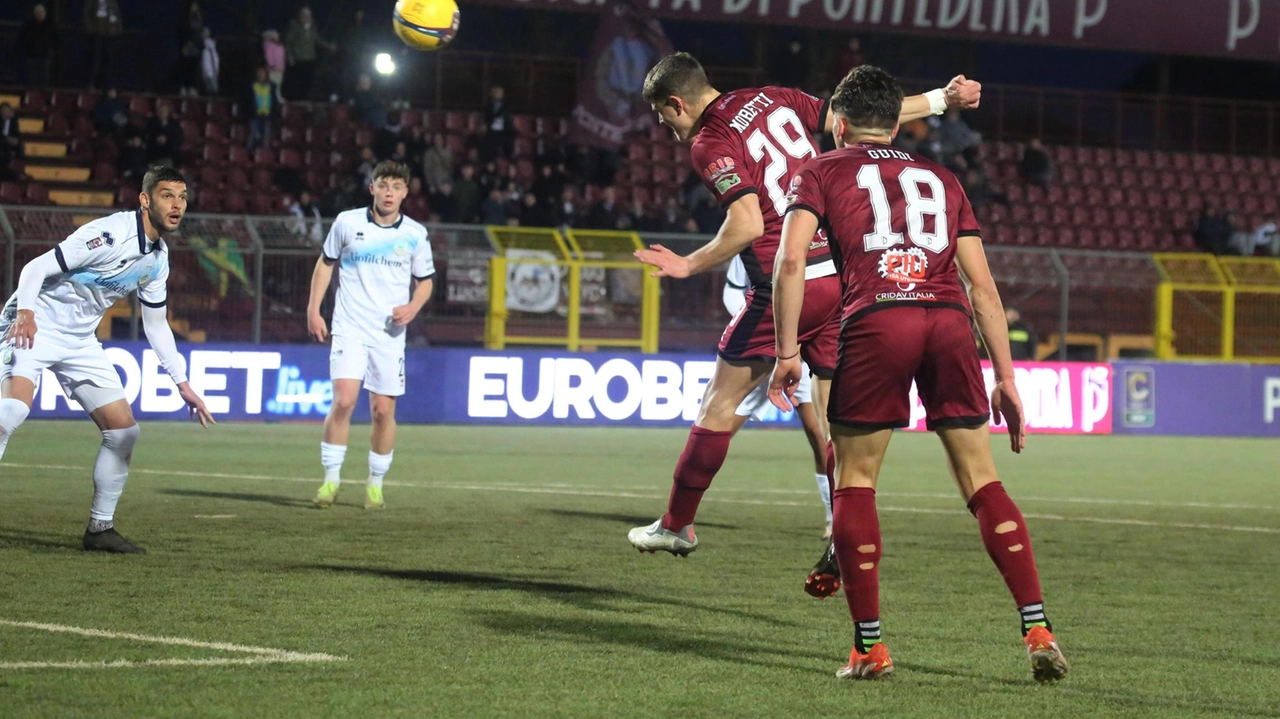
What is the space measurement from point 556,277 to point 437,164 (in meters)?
4.02

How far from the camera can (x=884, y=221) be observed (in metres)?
5.51

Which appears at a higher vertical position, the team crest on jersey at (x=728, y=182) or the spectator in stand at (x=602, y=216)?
the spectator in stand at (x=602, y=216)

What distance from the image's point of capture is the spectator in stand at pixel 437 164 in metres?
25.1

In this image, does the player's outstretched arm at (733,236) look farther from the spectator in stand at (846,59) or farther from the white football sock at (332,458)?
the spectator in stand at (846,59)

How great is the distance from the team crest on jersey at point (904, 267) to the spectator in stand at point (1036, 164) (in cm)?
2616

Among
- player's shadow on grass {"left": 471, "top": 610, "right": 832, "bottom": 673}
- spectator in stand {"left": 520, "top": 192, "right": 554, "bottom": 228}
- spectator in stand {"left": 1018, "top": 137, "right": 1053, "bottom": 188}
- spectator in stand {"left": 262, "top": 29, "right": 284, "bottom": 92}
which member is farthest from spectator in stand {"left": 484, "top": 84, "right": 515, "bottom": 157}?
player's shadow on grass {"left": 471, "top": 610, "right": 832, "bottom": 673}

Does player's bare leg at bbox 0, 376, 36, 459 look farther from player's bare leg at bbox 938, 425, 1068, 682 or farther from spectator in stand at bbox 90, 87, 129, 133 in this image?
spectator in stand at bbox 90, 87, 129, 133

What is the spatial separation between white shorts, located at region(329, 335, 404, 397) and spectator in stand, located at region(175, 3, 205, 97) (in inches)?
611

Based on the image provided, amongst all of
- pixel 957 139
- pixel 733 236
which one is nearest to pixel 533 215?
pixel 957 139

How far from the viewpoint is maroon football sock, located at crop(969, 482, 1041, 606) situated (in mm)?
5402

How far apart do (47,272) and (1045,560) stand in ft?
17.2

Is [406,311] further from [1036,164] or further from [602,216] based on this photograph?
[1036,164]

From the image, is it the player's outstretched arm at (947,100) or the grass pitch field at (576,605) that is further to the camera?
the player's outstretched arm at (947,100)

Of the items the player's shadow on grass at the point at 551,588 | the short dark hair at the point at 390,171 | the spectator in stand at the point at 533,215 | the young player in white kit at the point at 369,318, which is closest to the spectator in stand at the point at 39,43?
the spectator in stand at the point at 533,215
